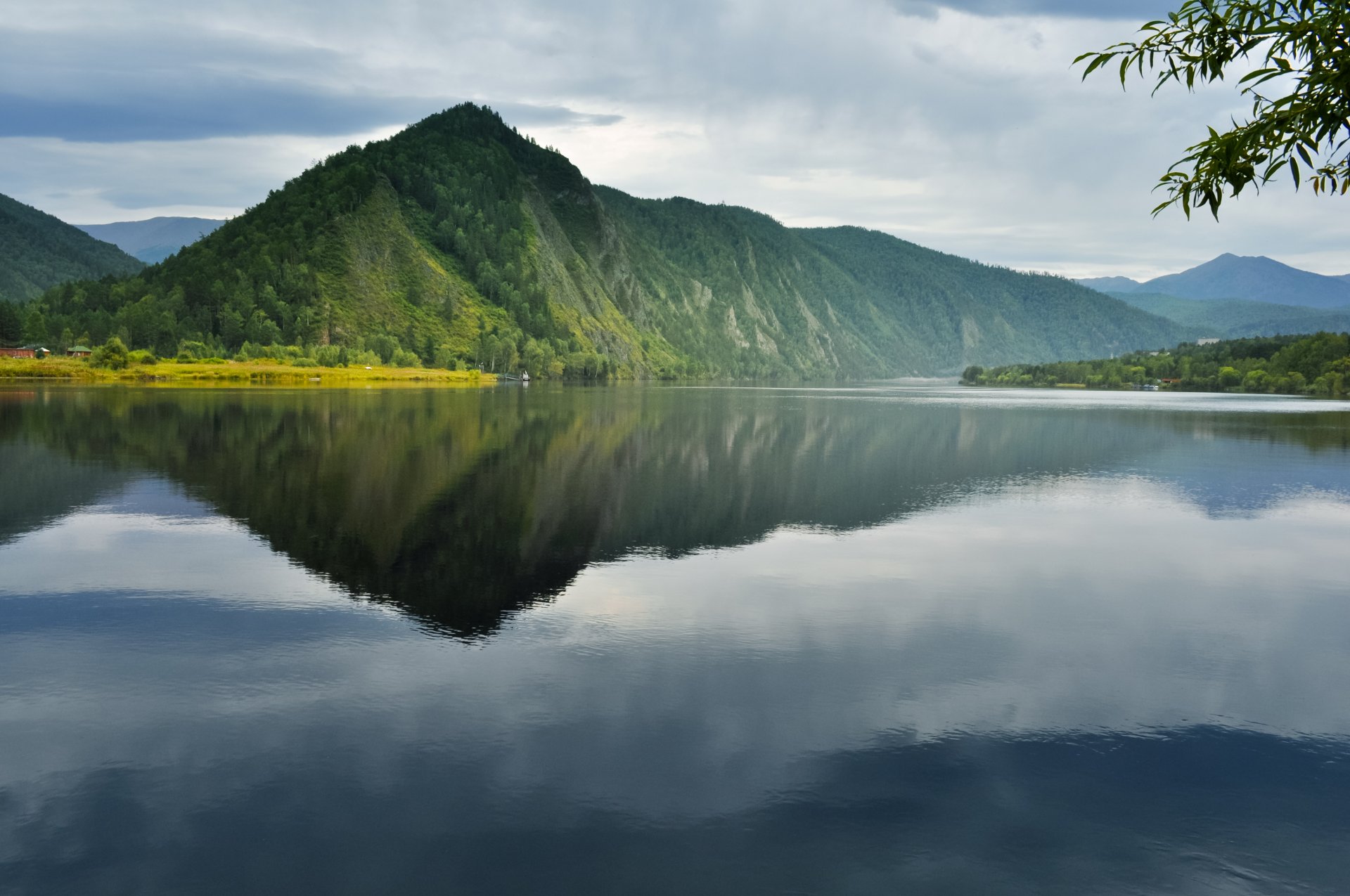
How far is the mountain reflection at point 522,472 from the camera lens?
25.6 metres

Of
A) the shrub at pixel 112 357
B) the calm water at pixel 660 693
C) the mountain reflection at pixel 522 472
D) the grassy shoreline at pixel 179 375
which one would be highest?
the shrub at pixel 112 357

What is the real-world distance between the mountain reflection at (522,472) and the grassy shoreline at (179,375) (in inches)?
2829

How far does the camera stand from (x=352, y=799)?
1152 centimetres

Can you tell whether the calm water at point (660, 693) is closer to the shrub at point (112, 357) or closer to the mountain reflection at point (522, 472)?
the mountain reflection at point (522, 472)

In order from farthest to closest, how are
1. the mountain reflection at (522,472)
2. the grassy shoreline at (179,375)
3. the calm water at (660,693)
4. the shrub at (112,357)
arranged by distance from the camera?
the shrub at (112,357) → the grassy shoreline at (179,375) → the mountain reflection at (522,472) → the calm water at (660,693)

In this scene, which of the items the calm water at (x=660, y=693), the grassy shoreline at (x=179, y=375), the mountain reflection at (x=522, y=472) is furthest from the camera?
the grassy shoreline at (x=179, y=375)

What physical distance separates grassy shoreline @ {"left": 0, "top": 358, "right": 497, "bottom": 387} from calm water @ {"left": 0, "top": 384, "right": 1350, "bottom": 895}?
5413 inches

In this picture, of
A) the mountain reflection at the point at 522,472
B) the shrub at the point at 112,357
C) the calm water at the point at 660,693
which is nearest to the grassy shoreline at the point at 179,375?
the shrub at the point at 112,357

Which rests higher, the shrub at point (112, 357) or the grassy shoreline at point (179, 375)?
the shrub at point (112, 357)

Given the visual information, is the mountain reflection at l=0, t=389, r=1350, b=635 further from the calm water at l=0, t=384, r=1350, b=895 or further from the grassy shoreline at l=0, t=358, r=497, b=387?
the grassy shoreline at l=0, t=358, r=497, b=387

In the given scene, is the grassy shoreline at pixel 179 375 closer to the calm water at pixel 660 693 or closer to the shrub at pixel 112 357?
the shrub at pixel 112 357

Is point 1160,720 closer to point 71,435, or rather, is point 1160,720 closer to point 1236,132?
point 1236,132

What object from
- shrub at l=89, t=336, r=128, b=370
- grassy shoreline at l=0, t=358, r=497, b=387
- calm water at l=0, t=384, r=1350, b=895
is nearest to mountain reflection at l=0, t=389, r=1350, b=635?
calm water at l=0, t=384, r=1350, b=895

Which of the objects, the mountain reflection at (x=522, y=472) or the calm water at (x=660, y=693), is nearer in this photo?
the calm water at (x=660, y=693)
